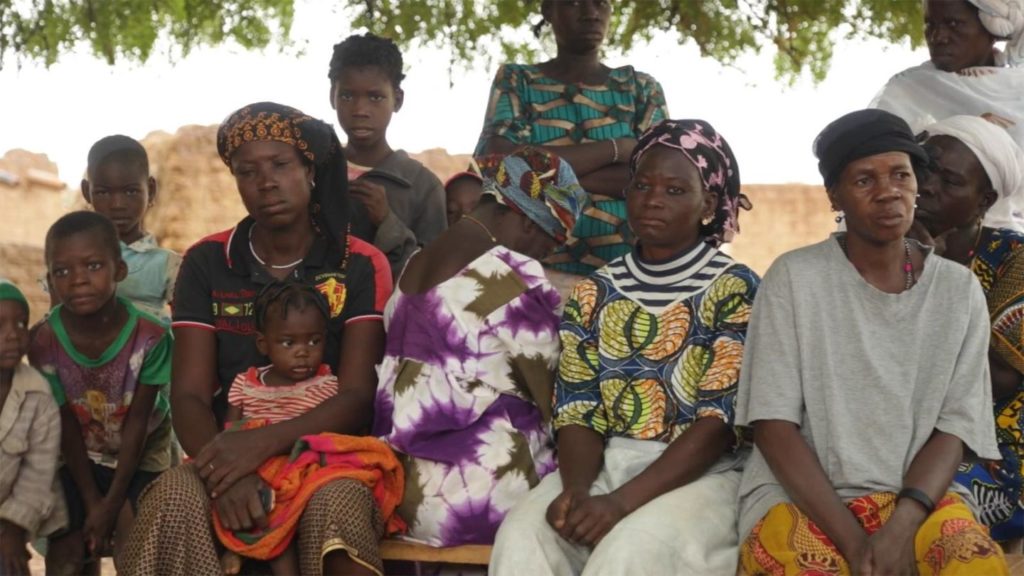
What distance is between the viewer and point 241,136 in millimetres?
4707

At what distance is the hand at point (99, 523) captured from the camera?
5328mm

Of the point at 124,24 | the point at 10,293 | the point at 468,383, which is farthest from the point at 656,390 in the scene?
the point at 124,24

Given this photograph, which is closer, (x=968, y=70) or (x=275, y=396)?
(x=275, y=396)

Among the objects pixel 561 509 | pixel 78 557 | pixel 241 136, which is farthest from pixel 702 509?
pixel 78 557

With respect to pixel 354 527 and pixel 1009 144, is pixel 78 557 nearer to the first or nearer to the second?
pixel 354 527

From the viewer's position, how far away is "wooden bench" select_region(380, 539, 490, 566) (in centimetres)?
431

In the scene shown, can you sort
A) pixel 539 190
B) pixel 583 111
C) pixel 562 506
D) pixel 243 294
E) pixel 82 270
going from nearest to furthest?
pixel 562 506 < pixel 539 190 < pixel 243 294 < pixel 82 270 < pixel 583 111

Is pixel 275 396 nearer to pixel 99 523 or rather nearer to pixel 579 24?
pixel 99 523

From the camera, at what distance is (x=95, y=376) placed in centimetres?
543

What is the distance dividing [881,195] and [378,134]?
268 centimetres

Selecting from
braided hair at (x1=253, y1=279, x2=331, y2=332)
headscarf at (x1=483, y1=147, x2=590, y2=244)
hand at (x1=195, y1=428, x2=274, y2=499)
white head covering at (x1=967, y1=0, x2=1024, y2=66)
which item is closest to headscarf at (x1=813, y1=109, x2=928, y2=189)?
headscarf at (x1=483, y1=147, x2=590, y2=244)

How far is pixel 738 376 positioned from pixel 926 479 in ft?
2.30

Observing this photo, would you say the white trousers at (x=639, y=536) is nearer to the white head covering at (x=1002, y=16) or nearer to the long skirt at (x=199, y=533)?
the long skirt at (x=199, y=533)

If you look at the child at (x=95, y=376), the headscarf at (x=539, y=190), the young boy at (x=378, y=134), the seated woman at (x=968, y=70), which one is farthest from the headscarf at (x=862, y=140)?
the child at (x=95, y=376)
